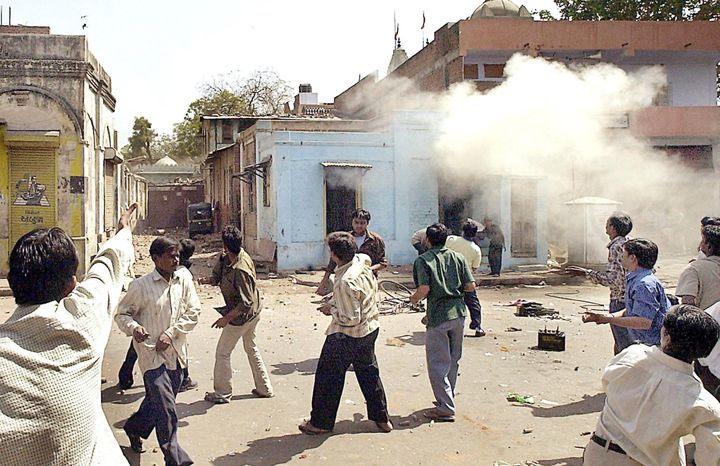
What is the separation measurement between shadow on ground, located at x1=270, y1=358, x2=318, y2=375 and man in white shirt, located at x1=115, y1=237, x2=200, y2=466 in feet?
8.92

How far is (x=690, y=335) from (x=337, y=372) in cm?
294

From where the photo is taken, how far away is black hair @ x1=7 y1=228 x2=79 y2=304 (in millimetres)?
2236

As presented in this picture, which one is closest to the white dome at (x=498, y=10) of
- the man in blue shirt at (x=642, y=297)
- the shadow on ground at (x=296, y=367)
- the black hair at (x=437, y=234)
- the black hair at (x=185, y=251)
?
the shadow on ground at (x=296, y=367)

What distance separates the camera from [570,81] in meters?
19.5

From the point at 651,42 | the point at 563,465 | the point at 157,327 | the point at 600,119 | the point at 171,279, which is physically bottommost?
the point at 563,465

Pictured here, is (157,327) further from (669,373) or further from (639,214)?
(639,214)

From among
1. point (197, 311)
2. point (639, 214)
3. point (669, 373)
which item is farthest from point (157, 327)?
point (639, 214)

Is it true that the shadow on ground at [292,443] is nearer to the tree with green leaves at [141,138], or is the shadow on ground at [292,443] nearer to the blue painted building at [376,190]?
the blue painted building at [376,190]

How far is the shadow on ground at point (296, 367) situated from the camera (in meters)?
7.28

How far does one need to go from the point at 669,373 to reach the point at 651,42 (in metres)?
23.1

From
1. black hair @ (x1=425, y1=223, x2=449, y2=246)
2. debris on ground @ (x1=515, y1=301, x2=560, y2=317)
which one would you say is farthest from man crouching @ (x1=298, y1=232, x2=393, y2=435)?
debris on ground @ (x1=515, y1=301, x2=560, y2=317)

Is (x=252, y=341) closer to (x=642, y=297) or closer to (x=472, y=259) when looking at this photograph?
(x=642, y=297)

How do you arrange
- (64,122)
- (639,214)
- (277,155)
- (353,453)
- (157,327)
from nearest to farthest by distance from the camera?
1. (157,327)
2. (353,453)
3. (64,122)
4. (277,155)
5. (639,214)

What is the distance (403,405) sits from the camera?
19.9 ft
